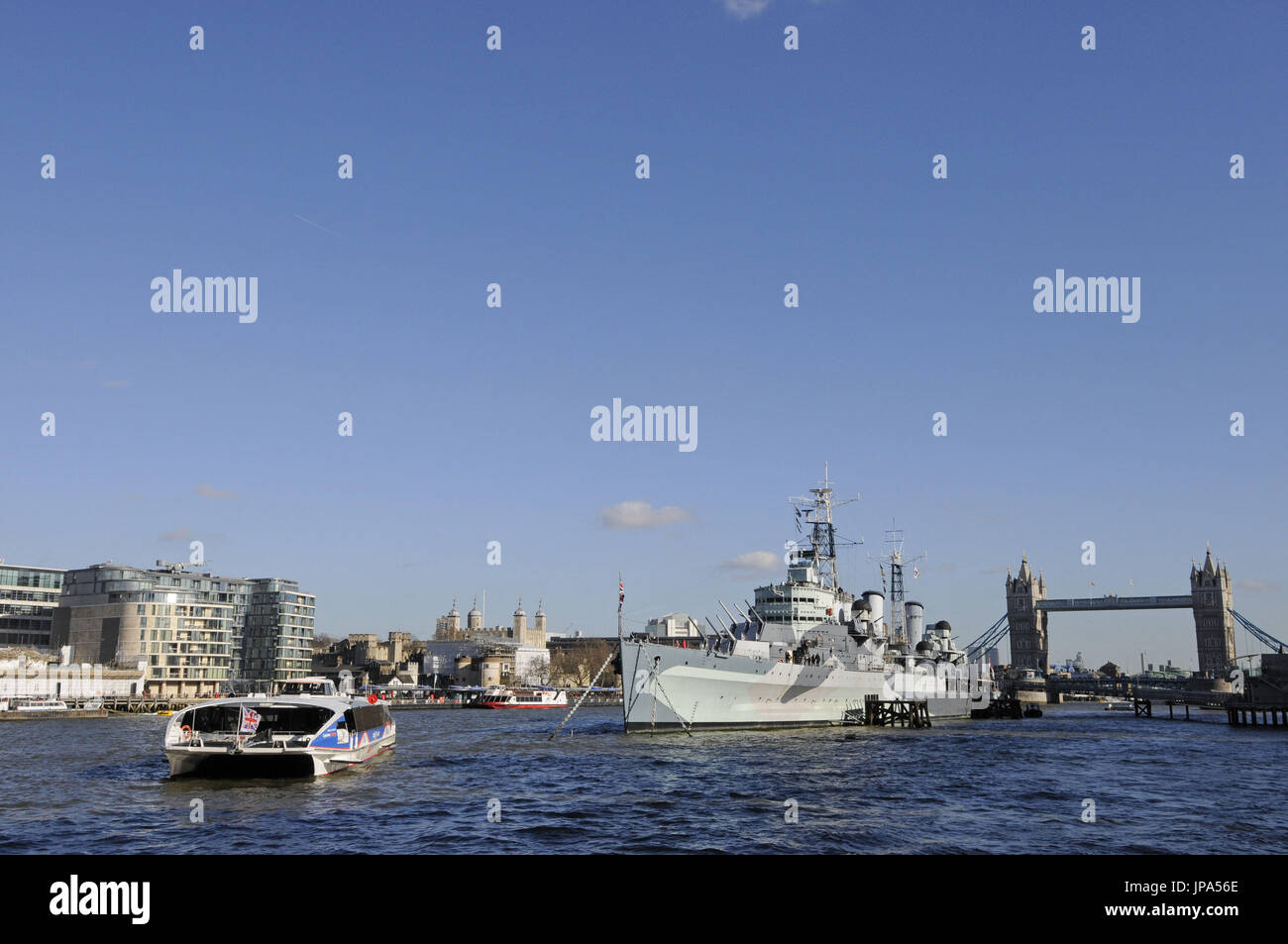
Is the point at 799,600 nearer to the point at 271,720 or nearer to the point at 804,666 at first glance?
the point at 804,666

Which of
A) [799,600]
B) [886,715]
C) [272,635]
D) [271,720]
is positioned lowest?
[886,715]

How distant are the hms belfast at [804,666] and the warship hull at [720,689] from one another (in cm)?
7

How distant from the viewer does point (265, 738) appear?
4006 cm

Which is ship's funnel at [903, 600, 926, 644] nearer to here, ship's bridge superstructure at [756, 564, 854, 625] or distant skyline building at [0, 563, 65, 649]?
ship's bridge superstructure at [756, 564, 854, 625]

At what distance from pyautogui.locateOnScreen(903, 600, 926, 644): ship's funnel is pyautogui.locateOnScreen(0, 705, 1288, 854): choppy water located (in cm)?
5189

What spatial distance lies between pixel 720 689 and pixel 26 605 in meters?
160

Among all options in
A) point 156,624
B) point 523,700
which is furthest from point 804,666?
point 156,624

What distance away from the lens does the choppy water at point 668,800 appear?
2645cm

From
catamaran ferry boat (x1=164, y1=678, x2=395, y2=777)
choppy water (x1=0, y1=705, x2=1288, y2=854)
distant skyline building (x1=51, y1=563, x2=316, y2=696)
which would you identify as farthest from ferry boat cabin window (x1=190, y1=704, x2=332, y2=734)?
distant skyline building (x1=51, y1=563, x2=316, y2=696)

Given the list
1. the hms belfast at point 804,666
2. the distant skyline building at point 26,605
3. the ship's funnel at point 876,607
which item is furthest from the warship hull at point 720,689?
the distant skyline building at point 26,605
